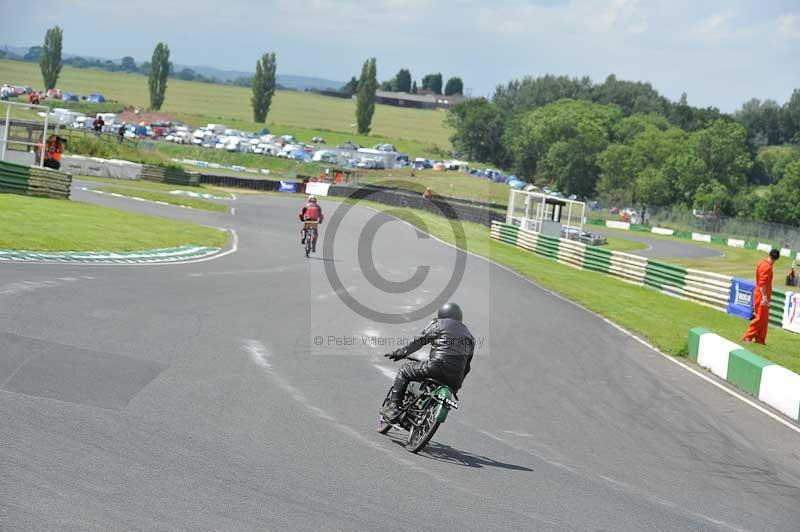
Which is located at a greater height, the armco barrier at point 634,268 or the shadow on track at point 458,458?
the armco barrier at point 634,268

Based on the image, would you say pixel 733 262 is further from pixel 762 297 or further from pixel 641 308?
pixel 762 297

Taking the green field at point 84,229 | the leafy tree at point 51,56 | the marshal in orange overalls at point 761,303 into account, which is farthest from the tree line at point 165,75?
the marshal in orange overalls at point 761,303

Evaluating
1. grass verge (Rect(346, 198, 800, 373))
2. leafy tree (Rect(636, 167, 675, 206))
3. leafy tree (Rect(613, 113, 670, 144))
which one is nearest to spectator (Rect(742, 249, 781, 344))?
grass verge (Rect(346, 198, 800, 373))

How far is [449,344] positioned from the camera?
33.6 feet

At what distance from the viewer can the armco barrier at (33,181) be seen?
34.2 m

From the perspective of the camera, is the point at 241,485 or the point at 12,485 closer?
the point at 12,485

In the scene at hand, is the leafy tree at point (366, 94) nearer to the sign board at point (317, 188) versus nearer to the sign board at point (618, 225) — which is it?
the sign board at point (618, 225)

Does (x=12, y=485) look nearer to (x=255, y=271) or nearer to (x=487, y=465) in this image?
(x=487, y=465)

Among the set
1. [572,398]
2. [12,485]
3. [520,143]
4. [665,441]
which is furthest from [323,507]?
[520,143]

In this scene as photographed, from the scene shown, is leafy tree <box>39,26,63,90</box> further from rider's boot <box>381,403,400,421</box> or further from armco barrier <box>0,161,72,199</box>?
rider's boot <box>381,403,400,421</box>

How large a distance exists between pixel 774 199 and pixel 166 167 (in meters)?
59.0

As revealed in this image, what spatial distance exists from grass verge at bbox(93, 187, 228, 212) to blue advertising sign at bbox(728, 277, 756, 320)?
82.3 ft

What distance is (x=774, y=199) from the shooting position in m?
95.3

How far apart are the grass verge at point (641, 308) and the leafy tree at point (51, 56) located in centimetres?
11725
